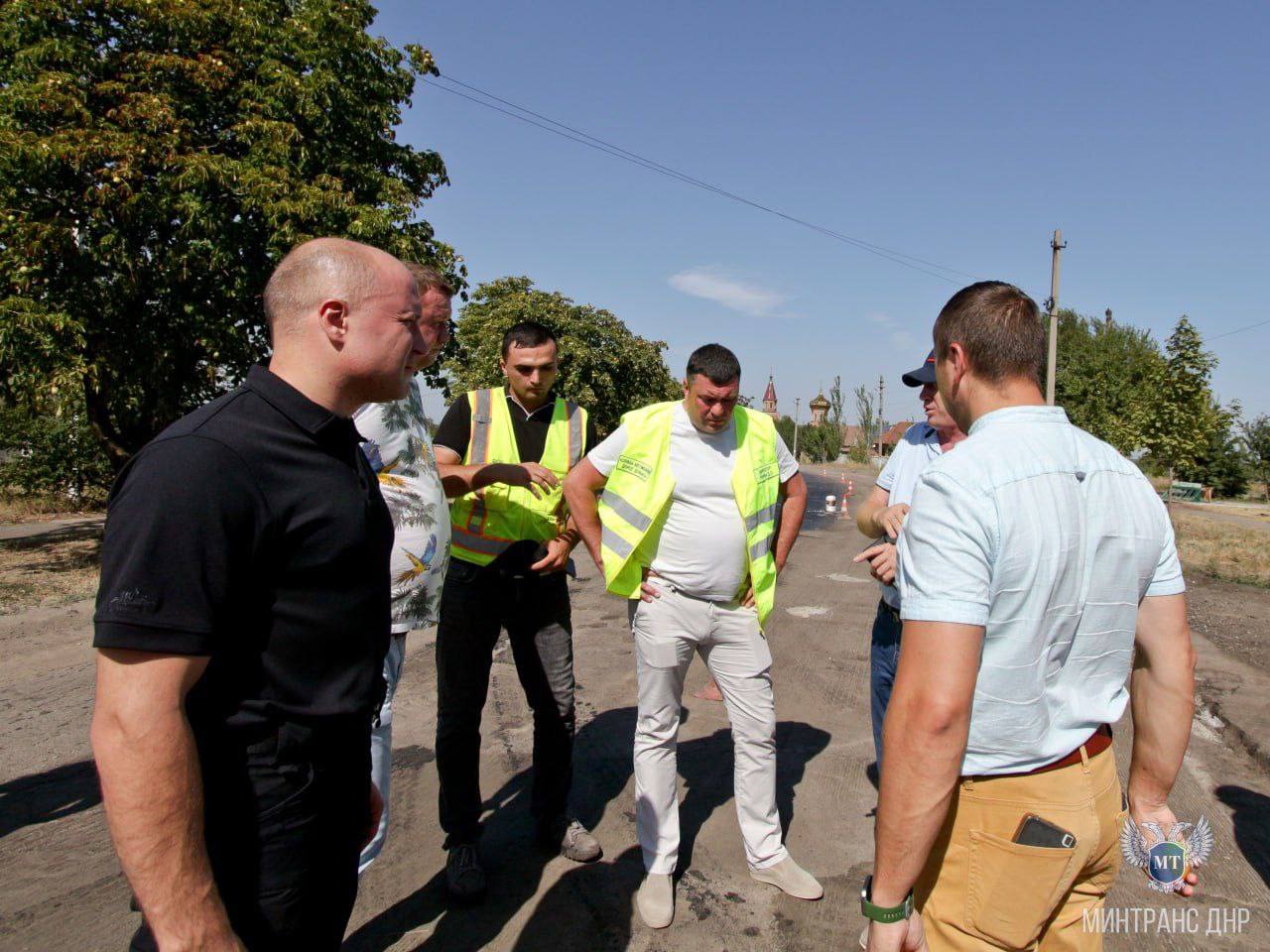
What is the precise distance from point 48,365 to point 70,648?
559 centimetres

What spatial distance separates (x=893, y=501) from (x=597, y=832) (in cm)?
200

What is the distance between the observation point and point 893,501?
11.4 feet

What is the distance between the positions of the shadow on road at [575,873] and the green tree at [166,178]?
375 inches

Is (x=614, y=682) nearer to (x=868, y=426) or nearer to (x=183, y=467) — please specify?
(x=183, y=467)

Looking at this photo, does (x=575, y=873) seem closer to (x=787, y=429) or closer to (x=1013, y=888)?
(x=1013, y=888)

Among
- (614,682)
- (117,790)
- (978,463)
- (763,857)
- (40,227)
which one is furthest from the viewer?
(40,227)

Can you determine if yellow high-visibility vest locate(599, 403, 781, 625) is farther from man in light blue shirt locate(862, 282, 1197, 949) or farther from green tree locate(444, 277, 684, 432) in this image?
green tree locate(444, 277, 684, 432)

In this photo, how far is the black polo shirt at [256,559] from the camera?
1.21m

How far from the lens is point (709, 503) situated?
11.0 ft

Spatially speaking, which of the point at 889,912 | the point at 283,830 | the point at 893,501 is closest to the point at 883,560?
the point at 893,501

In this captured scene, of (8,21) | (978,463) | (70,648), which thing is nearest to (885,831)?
(978,463)

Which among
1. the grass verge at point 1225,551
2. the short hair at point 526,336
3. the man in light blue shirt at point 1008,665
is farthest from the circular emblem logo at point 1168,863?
the grass verge at point 1225,551

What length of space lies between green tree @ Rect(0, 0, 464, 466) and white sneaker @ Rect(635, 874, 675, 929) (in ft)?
34.4

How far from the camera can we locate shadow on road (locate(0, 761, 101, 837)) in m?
3.65
